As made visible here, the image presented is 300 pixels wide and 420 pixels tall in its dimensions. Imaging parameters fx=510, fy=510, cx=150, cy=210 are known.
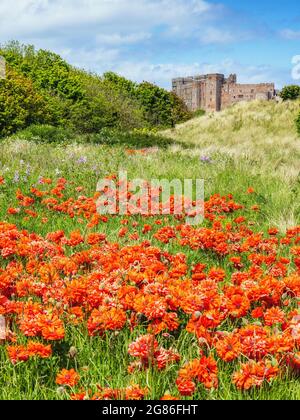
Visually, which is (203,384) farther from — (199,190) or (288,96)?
(288,96)

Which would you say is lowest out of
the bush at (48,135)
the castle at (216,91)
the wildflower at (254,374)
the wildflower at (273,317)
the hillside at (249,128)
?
the wildflower at (254,374)

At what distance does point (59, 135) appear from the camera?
59.0ft

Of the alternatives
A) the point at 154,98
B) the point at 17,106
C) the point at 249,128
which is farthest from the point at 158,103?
the point at 17,106

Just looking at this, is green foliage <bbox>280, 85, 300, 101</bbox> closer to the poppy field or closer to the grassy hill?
the grassy hill

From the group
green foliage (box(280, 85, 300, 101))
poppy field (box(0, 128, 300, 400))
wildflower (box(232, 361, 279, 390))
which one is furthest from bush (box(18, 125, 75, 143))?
green foliage (box(280, 85, 300, 101))

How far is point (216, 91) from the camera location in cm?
9538

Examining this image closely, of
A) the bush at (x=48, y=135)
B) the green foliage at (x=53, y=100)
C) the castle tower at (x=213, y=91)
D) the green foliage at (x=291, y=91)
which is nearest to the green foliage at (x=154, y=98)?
the green foliage at (x=53, y=100)

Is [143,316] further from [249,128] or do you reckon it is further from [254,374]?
[249,128]

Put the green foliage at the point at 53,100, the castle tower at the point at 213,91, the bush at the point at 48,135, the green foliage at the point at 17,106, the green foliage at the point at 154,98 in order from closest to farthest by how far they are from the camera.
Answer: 1. the bush at the point at 48,135
2. the green foliage at the point at 17,106
3. the green foliage at the point at 53,100
4. the green foliage at the point at 154,98
5. the castle tower at the point at 213,91

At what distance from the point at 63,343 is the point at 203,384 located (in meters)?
0.91

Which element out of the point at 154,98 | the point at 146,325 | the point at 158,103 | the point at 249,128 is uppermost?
the point at 154,98

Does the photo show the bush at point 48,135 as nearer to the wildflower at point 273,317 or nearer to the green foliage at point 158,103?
the wildflower at point 273,317

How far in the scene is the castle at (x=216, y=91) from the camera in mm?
88562
